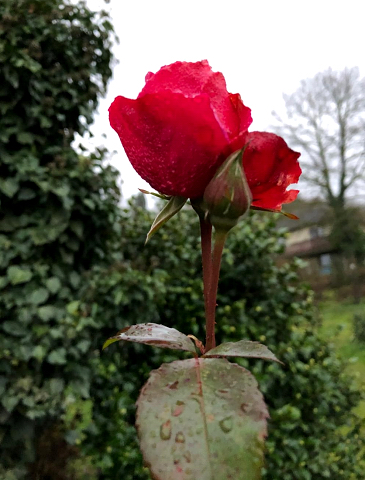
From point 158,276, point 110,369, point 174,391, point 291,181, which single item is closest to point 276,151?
point 291,181

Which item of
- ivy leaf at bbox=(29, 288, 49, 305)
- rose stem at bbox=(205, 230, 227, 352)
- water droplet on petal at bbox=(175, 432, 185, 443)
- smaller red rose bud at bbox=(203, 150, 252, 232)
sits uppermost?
ivy leaf at bbox=(29, 288, 49, 305)

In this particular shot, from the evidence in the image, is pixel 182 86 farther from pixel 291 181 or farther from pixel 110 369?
pixel 110 369

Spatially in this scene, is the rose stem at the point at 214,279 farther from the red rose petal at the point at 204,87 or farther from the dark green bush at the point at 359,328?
the dark green bush at the point at 359,328

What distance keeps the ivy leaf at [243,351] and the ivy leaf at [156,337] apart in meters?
0.02

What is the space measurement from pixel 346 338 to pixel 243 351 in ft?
20.5

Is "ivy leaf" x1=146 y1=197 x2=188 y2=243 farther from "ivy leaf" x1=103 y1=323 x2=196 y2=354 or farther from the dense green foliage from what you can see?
the dense green foliage

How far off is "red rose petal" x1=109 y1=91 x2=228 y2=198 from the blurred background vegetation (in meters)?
1.35

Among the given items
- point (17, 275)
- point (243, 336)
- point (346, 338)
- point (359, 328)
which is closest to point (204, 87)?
point (17, 275)

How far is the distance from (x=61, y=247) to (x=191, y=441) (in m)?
1.57

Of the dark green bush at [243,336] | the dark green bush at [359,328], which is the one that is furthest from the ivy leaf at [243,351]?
the dark green bush at [359,328]

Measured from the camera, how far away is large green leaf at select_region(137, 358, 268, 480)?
0.23m

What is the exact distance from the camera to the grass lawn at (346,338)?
2.26 m

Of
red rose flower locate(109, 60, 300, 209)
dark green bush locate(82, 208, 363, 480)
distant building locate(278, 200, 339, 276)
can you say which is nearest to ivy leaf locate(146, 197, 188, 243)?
red rose flower locate(109, 60, 300, 209)

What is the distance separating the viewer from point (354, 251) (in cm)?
1107
